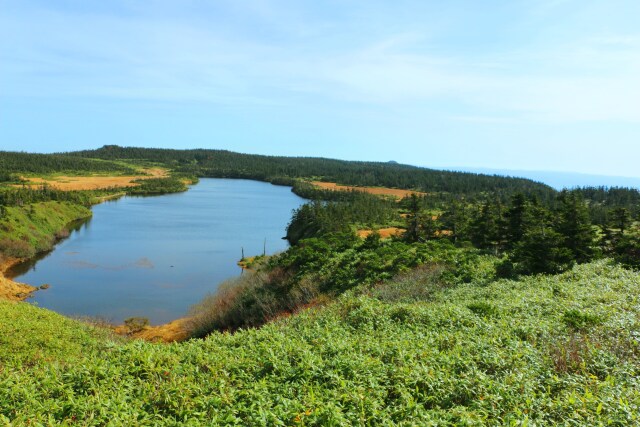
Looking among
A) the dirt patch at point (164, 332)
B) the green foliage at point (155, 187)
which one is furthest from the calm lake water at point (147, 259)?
the green foliage at point (155, 187)

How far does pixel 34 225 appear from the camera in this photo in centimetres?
5672

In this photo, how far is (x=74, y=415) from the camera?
616 centimetres

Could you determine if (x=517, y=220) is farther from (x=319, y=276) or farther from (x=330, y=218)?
(x=330, y=218)

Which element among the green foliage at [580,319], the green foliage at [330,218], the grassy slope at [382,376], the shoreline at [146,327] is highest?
the green foliage at [580,319]

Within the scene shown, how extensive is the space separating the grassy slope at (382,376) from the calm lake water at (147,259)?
2444 cm

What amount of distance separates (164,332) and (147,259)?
25412 mm

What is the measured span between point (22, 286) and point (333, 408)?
41.8 meters

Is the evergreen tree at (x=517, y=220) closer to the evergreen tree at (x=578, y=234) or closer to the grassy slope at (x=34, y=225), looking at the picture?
the evergreen tree at (x=578, y=234)

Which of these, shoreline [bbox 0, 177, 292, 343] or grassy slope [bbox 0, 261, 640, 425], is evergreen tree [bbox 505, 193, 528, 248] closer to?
grassy slope [bbox 0, 261, 640, 425]

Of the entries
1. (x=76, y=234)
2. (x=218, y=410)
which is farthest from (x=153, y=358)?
(x=76, y=234)

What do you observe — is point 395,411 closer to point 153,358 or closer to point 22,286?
point 153,358

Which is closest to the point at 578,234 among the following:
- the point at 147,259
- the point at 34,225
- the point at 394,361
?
the point at 394,361

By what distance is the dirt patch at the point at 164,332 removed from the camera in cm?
2484

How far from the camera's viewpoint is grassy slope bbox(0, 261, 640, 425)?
5.97 metres
